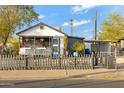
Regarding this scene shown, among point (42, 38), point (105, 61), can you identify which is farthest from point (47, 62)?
point (42, 38)

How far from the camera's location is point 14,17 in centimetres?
3684

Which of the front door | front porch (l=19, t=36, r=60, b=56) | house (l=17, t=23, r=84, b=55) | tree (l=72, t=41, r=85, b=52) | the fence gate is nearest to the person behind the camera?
the fence gate

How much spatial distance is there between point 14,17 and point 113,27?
800 inches

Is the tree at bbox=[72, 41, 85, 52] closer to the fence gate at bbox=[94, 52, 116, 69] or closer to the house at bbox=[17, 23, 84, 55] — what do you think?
the house at bbox=[17, 23, 84, 55]

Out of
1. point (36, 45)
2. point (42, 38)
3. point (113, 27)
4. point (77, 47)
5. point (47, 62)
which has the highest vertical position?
point (113, 27)

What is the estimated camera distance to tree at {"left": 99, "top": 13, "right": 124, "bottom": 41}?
5188 cm

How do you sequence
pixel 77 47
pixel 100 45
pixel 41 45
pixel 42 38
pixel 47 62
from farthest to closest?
pixel 100 45, pixel 77 47, pixel 42 38, pixel 41 45, pixel 47 62

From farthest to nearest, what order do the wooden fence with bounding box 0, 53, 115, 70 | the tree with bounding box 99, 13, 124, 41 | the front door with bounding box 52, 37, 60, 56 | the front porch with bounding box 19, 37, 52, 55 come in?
1. the tree with bounding box 99, 13, 124, 41
2. the front door with bounding box 52, 37, 60, 56
3. the front porch with bounding box 19, 37, 52, 55
4. the wooden fence with bounding box 0, 53, 115, 70

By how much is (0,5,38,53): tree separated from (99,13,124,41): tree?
17455 mm

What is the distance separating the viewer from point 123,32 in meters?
51.8

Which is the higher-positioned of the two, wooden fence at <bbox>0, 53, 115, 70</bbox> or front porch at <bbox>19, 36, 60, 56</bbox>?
front porch at <bbox>19, 36, 60, 56</bbox>

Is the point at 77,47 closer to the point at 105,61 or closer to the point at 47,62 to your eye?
the point at 105,61

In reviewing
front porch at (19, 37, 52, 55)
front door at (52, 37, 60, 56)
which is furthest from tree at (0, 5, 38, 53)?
front door at (52, 37, 60, 56)

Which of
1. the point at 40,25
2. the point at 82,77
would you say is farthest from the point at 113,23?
the point at 82,77
